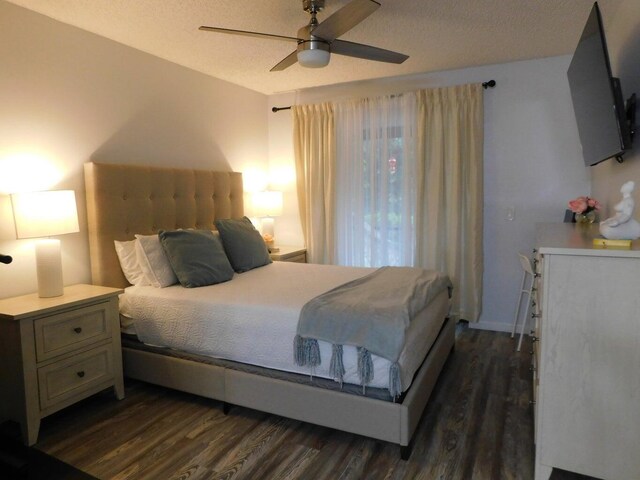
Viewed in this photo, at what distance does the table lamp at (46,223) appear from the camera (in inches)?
90.1

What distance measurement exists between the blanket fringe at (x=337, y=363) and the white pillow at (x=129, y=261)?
1642 mm

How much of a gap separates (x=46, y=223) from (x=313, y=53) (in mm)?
1821

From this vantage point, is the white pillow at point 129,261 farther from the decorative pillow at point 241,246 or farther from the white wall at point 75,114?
the decorative pillow at point 241,246

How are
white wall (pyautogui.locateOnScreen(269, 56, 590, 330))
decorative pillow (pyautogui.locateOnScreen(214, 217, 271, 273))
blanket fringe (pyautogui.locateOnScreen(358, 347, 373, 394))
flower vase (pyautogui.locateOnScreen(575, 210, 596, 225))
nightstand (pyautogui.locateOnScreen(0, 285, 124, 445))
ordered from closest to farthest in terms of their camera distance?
blanket fringe (pyautogui.locateOnScreen(358, 347, 373, 394))
nightstand (pyautogui.locateOnScreen(0, 285, 124, 445))
flower vase (pyautogui.locateOnScreen(575, 210, 596, 225))
decorative pillow (pyautogui.locateOnScreen(214, 217, 271, 273))
white wall (pyautogui.locateOnScreen(269, 56, 590, 330))

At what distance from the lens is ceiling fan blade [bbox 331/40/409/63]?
2400 millimetres

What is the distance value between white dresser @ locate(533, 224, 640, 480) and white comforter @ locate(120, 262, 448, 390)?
66cm

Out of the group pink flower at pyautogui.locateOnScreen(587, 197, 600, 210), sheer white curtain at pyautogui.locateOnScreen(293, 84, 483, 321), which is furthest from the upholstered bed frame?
pink flower at pyautogui.locateOnScreen(587, 197, 600, 210)

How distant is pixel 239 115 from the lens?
440 cm

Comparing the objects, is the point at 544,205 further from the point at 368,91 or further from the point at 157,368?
the point at 157,368

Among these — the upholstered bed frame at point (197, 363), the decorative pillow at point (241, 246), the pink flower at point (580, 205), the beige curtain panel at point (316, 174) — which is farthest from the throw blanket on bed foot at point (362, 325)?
the beige curtain panel at point (316, 174)

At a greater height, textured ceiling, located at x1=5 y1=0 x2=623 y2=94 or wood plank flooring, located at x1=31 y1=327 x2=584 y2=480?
textured ceiling, located at x1=5 y1=0 x2=623 y2=94

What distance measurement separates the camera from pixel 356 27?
284 centimetres

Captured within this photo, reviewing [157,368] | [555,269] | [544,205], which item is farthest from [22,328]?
[544,205]

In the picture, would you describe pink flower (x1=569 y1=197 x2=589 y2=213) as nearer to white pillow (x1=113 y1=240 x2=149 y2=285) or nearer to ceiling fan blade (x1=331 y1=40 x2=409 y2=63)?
ceiling fan blade (x1=331 y1=40 x2=409 y2=63)
